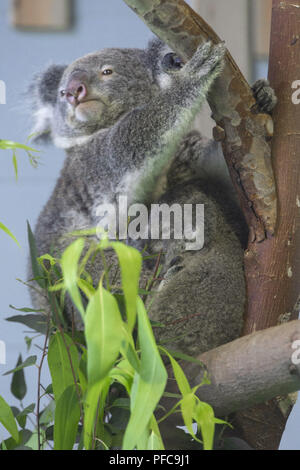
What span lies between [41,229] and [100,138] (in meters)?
0.33

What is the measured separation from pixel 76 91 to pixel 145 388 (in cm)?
109

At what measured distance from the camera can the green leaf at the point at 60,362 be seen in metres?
1.06

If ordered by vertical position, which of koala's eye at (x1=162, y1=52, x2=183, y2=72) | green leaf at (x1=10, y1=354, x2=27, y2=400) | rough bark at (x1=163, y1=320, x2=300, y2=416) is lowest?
green leaf at (x1=10, y1=354, x2=27, y2=400)

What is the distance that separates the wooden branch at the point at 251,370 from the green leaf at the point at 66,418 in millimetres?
245

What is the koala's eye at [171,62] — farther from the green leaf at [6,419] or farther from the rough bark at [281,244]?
the green leaf at [6,419]

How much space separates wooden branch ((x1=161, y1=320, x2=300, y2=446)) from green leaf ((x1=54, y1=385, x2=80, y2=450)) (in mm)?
245

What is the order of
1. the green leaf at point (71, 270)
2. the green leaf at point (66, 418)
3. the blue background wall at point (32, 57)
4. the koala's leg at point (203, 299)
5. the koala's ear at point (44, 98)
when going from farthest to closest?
the blue background wall at point (32, 57) < the koala's ear at point (44, 98) < the koala's leg at point (203, 299) < the green leaf at point (66, 418) < the green leaf at point (71, 270)

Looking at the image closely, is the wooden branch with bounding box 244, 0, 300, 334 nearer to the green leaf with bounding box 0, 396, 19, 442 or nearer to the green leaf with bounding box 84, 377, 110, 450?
the green leaf with bounding box 84, 377, 110, 450

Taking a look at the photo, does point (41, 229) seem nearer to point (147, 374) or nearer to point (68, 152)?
point (68, 152)

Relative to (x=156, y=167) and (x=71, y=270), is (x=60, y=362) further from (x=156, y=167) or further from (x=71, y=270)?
(x=156, y=167)

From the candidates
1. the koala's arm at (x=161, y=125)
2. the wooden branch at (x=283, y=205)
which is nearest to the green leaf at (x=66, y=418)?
the wooden branch at (x=283, y=205)

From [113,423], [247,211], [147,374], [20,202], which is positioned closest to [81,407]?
[113,423]

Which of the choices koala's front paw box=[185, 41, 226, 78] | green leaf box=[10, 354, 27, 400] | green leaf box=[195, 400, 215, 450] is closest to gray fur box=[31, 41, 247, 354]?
koala's front paw box=[185, 41, 226, 78]

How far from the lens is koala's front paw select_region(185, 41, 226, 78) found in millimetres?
1210
